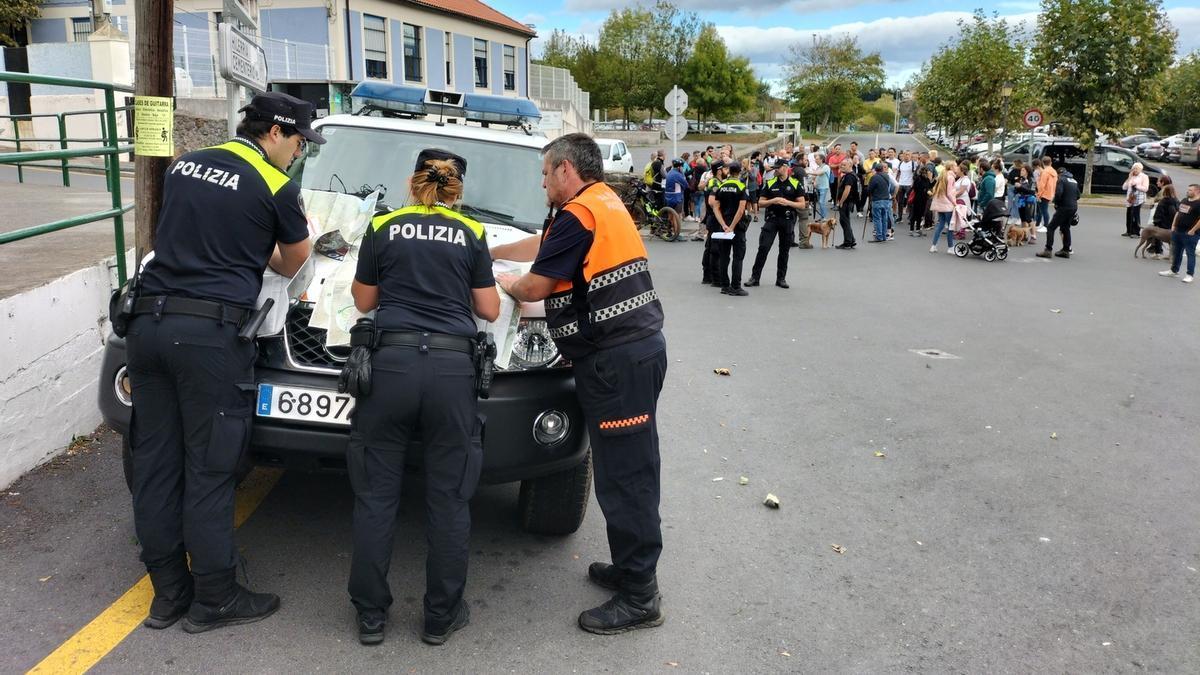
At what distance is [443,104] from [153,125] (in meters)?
1.92

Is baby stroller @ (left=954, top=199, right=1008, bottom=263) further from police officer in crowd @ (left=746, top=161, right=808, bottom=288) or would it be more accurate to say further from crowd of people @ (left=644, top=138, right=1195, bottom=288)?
police officer in crowd @ (left=746, top=161, right=808, bottom=288)

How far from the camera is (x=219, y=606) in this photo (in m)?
3.51

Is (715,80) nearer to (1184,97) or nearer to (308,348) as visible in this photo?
(1184,97)

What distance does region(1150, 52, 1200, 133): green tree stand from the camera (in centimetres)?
5962

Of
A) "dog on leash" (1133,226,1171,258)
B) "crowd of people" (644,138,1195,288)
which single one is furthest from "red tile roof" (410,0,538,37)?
"dog on leash" (1133,226,1171,258)

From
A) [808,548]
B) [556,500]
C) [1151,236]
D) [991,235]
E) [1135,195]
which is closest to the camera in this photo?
[556,500]

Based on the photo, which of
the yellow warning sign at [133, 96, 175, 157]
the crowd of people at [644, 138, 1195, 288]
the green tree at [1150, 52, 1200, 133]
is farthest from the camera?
the green tree at [1150, 52, 1200, 133]

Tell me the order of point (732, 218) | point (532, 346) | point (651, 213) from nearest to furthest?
point (532, 346) → point (732, 218) → point (651, 213)

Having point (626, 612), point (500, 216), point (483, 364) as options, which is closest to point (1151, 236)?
point (500, 216)

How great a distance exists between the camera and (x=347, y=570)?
157 inches

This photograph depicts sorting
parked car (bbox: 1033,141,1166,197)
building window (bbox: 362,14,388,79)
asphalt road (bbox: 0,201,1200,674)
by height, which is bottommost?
asphalt road (bbox: 0,201,1200,674)

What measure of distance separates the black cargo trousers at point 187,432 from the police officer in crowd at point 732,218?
29.6ft

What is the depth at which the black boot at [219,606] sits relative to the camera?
3.48 m

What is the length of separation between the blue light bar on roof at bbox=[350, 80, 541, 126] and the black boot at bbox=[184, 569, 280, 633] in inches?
155
